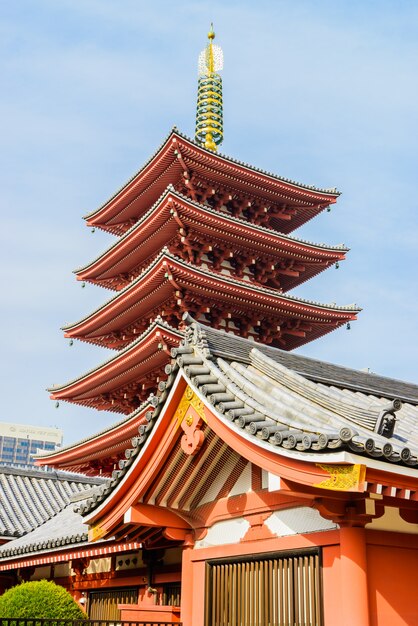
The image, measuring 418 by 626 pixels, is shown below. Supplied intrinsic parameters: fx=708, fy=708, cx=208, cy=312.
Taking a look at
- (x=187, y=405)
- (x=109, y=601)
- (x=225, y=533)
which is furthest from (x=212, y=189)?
(x=225, y=533)

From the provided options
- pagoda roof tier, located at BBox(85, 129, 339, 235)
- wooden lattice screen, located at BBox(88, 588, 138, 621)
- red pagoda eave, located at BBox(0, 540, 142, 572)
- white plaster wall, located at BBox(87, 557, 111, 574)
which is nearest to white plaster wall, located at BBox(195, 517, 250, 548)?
red pagoda eave, located at BBox(0, 540, 142, 572)

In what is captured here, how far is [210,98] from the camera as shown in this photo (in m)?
33.9

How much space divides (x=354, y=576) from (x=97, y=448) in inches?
638

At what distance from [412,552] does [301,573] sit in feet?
4.24

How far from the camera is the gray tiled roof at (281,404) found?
22.9ft

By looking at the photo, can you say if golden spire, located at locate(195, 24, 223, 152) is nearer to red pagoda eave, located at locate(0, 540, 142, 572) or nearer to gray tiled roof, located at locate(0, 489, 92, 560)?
gray tiled roof, located at locate(0, 489, 92, 560)

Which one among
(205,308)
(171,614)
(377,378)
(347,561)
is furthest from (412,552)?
(205,308)

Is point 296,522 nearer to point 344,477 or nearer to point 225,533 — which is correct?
point 225,533

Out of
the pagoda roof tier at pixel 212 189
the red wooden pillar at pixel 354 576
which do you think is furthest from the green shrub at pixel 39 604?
the pagoda roof tier at pixel 212 189

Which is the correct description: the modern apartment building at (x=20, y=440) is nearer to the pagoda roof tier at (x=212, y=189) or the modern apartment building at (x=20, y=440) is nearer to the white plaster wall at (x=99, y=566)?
the pagoda roof tier at (x=212, y=189)

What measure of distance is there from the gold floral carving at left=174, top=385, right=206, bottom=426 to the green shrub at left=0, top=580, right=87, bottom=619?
484 cm

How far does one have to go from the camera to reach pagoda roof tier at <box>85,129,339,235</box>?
25.6 m

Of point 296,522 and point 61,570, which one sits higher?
point 61,570

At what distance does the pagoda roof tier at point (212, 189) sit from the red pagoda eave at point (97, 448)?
997cm
